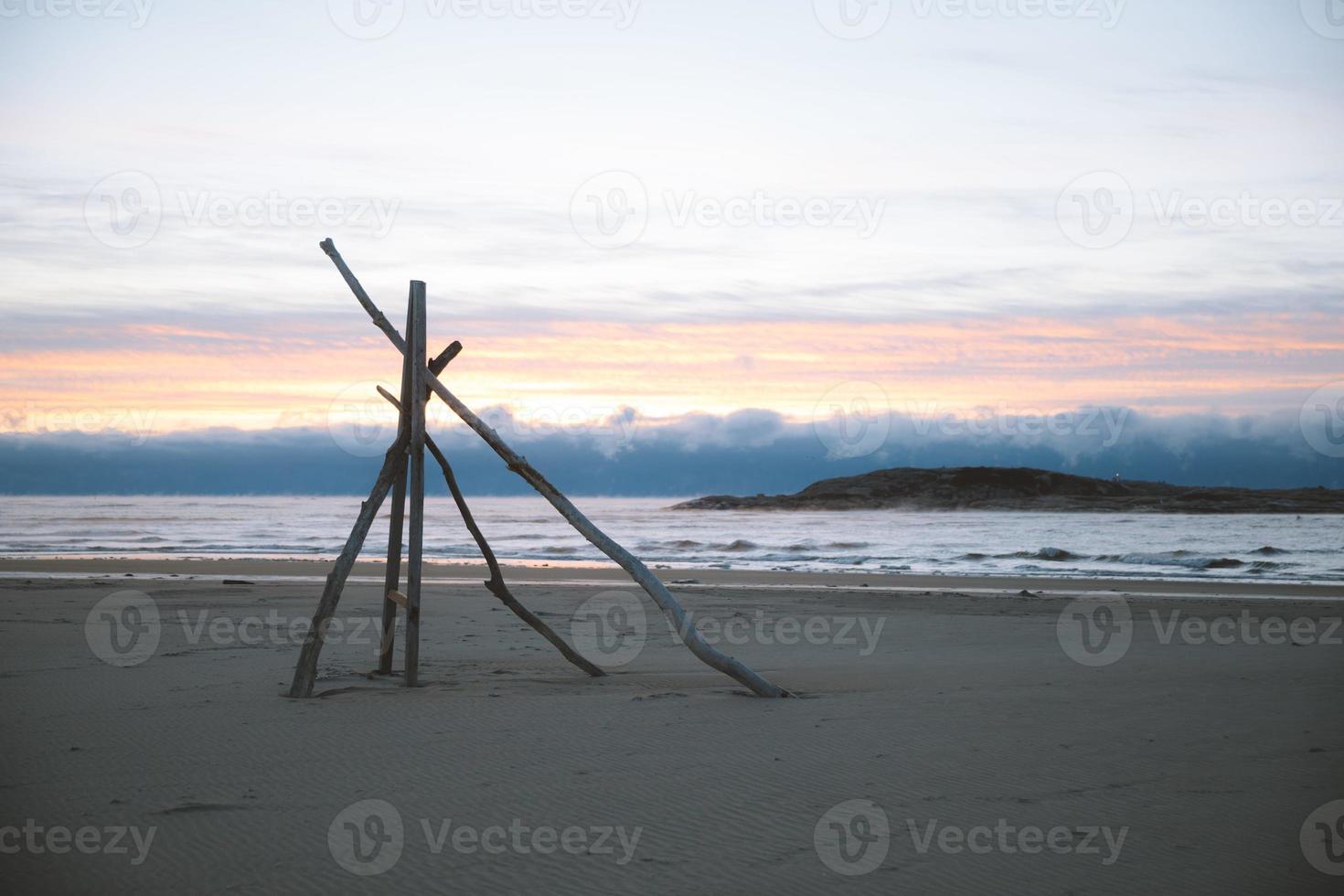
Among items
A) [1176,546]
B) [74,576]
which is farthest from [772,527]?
[74,576]

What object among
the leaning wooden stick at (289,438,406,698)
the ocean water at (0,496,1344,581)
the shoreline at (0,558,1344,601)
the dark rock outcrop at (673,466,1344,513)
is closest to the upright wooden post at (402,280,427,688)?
the leaning wooden stick at (289,438,406,698)

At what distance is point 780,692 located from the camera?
874cm

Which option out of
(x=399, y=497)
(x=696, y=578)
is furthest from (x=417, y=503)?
(x=696, y=578)

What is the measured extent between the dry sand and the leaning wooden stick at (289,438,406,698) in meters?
0.24

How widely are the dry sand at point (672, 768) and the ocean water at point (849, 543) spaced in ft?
58.7

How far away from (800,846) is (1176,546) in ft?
117

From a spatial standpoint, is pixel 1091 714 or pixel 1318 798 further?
pixel 1091 714

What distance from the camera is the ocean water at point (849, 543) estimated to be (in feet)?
96.4

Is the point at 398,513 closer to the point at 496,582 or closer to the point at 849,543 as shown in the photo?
the point at 496,582

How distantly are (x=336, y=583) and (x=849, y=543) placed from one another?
1295 inches

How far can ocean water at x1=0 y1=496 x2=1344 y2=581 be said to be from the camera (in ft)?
96.4

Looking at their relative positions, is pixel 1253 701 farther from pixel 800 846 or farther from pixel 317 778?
pixel 317 778

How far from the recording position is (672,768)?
645 cm

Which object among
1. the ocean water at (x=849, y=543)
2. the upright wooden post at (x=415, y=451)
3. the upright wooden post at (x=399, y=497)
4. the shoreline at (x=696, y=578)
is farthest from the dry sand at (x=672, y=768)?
the ocean water at (x=849, y=543)
